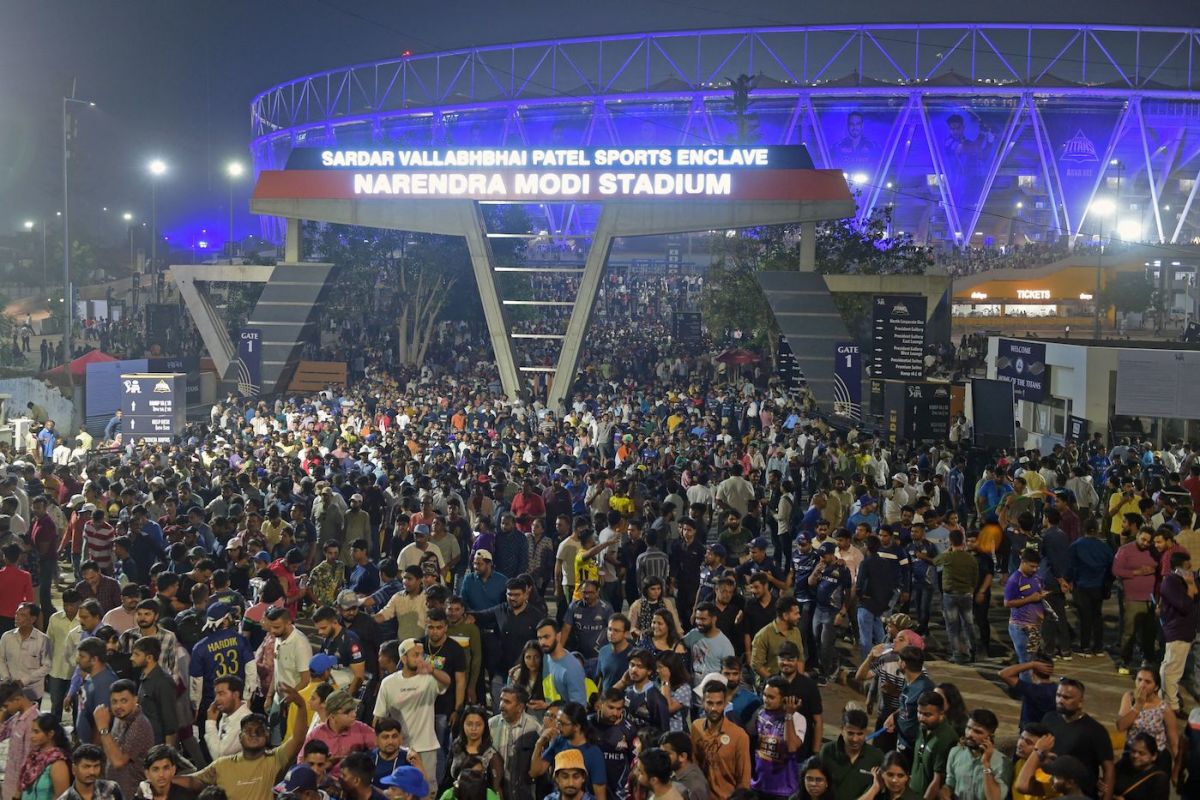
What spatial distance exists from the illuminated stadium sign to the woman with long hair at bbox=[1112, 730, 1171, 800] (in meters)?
21.2

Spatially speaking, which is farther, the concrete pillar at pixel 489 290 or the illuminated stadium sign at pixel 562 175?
the concrete pillar at pixel 489 290

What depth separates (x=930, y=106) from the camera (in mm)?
97875

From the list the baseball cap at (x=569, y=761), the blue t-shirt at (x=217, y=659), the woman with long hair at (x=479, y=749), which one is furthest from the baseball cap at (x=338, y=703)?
the blue t-shirt at (x=217, y=659)

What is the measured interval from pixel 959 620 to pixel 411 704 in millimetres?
6269

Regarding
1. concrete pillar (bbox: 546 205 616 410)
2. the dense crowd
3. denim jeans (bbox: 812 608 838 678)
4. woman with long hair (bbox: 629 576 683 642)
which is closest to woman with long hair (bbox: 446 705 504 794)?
the dense crowd

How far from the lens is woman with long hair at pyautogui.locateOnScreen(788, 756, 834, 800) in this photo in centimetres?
708

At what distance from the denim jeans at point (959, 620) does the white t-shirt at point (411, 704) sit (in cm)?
591

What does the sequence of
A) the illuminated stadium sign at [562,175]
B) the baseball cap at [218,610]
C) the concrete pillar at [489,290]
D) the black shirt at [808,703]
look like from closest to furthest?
the black shirt at [808,703], the baseball cap at [218,610], the illuminated stadium sign at [562,175], the concrete pillar at [489,290]

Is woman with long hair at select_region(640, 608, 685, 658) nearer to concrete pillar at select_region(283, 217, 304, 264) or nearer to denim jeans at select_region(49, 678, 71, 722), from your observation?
denim jeans at select_region(49, 678, 71, 722)

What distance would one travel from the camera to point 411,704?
8359mm

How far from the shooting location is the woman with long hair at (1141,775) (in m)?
7.52

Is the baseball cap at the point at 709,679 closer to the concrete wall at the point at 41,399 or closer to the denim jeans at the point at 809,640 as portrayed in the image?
the denim jeans at the point at 809,640

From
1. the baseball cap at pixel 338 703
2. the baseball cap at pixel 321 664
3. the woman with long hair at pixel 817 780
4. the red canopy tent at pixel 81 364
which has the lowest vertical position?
the woman with long hair at pixel 817 780

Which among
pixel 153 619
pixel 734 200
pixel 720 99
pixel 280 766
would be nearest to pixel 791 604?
pixel 280 766
